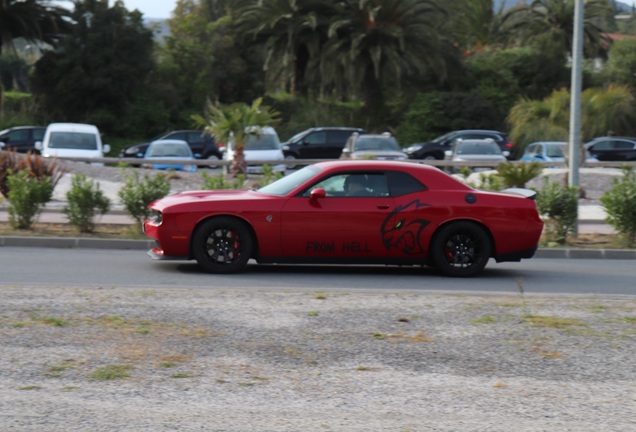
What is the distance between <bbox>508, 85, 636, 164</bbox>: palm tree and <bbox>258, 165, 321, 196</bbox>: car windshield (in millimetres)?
30685

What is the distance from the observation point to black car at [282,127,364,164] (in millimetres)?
42125

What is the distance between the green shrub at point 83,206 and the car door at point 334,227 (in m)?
5.53

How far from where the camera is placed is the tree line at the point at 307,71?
1998 inches

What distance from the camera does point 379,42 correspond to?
5059 cm

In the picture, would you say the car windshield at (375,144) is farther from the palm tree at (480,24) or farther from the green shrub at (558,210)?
the palm tree at (480,24)

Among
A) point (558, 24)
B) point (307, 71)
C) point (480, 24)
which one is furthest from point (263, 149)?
point (480, 24)

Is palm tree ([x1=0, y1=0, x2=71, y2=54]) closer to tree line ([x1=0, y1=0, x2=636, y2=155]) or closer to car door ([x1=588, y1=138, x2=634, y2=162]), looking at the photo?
tree line ([x1=0, y1=0, x2=636, y2=155])

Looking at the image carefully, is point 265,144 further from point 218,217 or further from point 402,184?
point 218,217

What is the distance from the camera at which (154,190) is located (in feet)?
57.1

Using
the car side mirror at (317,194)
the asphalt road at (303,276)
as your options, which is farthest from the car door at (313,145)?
the car side mirror at (317,194)

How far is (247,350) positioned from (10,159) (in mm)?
15686

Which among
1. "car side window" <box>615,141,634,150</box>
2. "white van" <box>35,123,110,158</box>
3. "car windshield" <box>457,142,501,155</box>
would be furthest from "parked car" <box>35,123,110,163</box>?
"car side window" <box>615,141,634,150</box>

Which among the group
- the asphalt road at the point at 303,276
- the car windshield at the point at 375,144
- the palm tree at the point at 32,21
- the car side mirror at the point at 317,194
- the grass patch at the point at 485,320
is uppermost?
the palm tree at the point at 32,21

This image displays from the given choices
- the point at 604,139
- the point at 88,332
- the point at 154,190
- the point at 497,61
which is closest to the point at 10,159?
the point at 154,190
